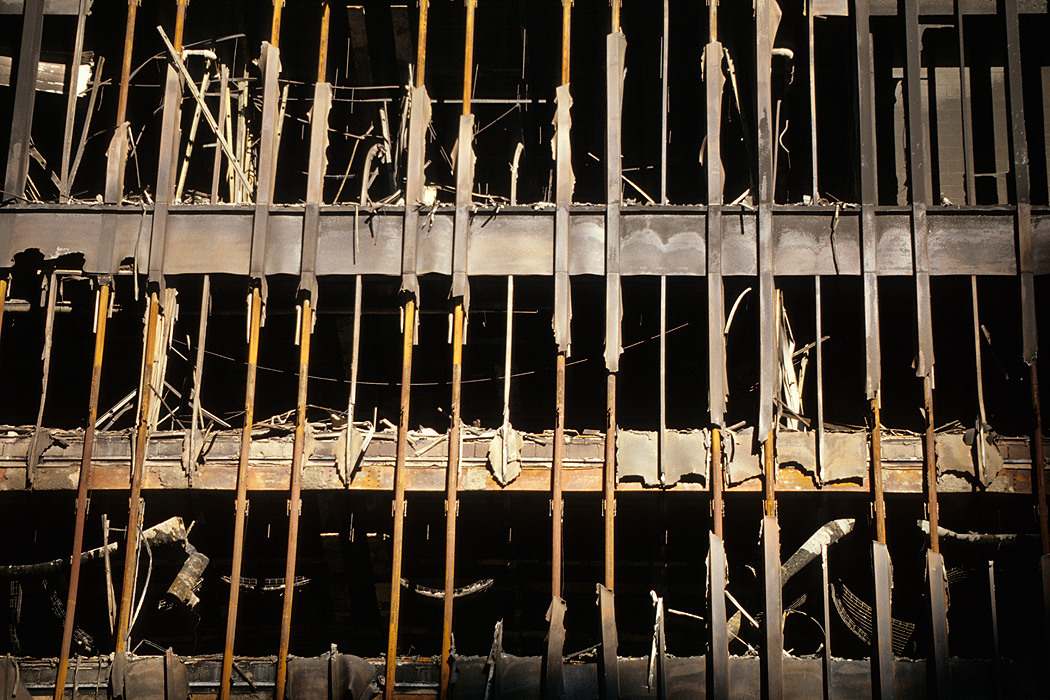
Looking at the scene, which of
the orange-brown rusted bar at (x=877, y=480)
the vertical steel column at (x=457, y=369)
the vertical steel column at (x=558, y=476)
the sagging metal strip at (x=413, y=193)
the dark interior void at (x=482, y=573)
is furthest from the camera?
the dark interior void at (x=482, y=573)

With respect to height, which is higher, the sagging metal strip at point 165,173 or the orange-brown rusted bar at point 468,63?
the orange-brown rusted bar at point 468,63

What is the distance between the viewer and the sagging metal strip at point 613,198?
1209 cm

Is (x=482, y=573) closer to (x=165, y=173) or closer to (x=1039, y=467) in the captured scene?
(x=165, y=173)

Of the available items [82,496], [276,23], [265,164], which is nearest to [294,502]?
[82,496]

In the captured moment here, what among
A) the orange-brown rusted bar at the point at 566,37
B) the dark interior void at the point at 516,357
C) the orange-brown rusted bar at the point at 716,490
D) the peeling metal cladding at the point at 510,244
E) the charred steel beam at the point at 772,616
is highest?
the orange-brown rusted bar at the point at 566,37

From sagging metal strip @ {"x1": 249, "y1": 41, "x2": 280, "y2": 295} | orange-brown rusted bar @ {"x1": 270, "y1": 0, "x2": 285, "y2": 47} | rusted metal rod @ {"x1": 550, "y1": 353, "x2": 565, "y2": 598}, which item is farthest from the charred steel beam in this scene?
orange-brown rusted bar @ {"x1": 270, "y1": 0, "x2": 285, "y2": 47}

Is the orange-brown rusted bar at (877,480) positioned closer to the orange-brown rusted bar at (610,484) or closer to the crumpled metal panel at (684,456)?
the crumpled metal panel at (684,456)

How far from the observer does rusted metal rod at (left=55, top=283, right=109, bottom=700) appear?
37.4ft

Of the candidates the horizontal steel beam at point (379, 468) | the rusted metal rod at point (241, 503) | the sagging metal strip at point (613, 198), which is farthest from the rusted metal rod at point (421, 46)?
the horizontal steel beam at point (379, 468)

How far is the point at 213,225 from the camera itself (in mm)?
12656

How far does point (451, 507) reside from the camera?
38.0ft

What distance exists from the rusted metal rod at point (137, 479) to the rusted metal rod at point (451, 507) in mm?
3767

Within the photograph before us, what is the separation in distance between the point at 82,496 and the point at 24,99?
5.61 metres

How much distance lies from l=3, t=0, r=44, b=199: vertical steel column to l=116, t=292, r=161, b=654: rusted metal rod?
8.52ft
